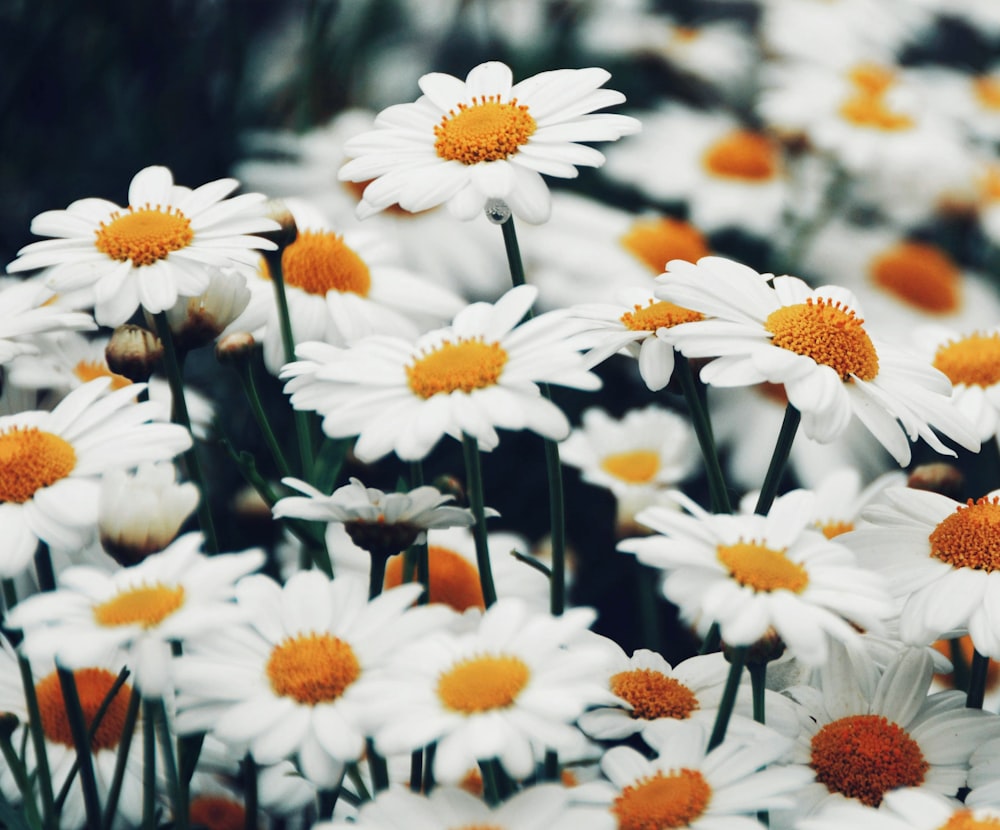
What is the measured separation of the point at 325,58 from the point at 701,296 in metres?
1.13

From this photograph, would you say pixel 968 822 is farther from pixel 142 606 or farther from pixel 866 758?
pixel 142 606

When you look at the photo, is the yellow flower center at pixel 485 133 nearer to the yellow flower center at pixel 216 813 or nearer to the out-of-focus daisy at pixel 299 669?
the out-of-focus daisy at pixel 299 669

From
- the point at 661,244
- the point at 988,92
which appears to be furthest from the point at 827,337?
the point at 988,92

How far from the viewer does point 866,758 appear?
20.2 inches

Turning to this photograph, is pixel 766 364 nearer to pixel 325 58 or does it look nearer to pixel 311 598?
pixel 311 598

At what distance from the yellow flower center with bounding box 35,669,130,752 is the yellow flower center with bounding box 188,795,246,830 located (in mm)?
74

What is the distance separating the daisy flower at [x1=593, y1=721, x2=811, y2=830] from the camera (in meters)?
0.43

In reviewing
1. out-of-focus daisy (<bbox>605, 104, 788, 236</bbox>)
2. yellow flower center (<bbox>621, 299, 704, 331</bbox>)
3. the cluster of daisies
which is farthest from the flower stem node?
out-of-focus daisy (<bbox>605, 104, 788, 236</bbox>)

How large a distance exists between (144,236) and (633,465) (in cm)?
41

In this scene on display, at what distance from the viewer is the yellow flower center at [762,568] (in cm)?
44

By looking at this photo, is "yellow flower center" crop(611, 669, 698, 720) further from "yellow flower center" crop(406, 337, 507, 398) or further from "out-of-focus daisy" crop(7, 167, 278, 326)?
"out-of-focus daisy" crop(7, 167, 278, 326)

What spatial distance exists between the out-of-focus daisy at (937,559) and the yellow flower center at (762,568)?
8 centimetres

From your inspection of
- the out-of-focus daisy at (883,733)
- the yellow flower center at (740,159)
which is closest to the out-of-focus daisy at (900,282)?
the yellow flower center at (740,159)

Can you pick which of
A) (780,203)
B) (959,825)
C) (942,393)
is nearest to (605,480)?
(942,393)
